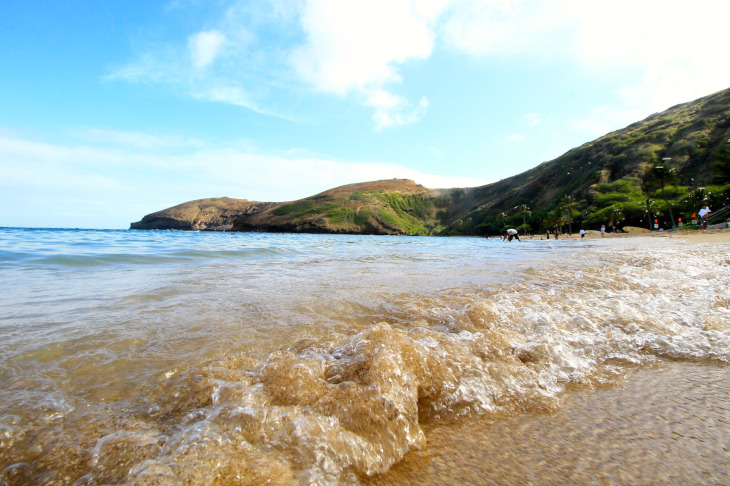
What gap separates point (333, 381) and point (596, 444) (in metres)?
1.73

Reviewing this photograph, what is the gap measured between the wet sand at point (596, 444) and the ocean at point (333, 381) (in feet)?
0.05

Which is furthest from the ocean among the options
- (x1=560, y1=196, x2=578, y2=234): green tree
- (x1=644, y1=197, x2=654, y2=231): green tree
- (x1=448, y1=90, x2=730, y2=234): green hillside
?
(x1=560, y1=196, x2=578, y2=234): green tree

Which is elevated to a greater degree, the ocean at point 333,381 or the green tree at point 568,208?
the green tree at point 568,208

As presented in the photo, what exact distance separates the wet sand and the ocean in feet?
0.05

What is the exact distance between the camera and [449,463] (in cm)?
193

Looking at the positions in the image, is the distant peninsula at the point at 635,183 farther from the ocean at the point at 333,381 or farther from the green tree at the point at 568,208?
the ocean at the point at 333,381

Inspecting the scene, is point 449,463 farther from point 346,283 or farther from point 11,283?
point 11,283

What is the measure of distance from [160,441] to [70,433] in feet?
1.95

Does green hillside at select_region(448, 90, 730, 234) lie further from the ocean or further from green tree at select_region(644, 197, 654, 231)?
the ocean

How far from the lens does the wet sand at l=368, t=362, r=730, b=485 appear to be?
174cm

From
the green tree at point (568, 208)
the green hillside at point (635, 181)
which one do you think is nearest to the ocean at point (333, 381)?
the green hillside at point (635, 181)

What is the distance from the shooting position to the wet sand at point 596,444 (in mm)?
1740

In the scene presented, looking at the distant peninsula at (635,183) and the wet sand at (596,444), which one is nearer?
the wet sand at (596,444)

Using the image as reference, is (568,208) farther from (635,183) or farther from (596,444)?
(596,444)
